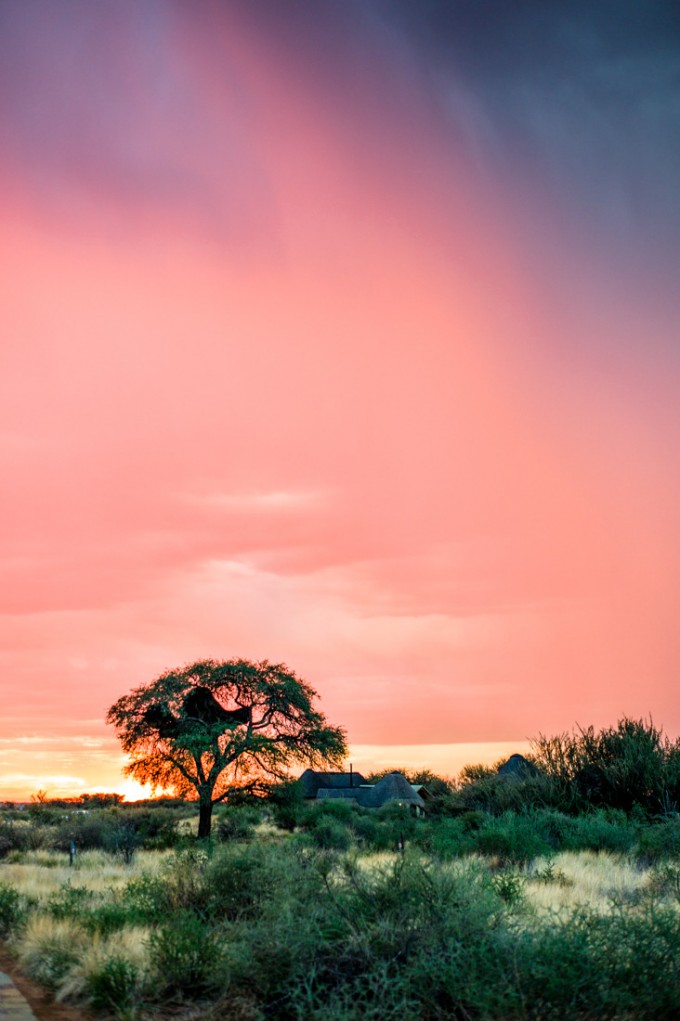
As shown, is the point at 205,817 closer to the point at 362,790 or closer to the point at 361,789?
the point at 362,790

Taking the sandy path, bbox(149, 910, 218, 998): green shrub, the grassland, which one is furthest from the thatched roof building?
bbox(149, 910, 218, 998): green shrub

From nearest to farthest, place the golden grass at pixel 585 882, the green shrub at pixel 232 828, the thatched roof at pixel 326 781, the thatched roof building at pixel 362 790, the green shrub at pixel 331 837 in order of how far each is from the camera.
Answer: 1. the golden grass at pixel 585 882
2. the green shrub at pixel 331 837
3. the green shrub at pixel 232 828
4. the thatched roof building at pixel 362 790
5. the thatched roof at pixel 326 781

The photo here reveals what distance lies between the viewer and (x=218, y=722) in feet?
120

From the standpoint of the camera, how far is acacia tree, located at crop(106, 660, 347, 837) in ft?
121

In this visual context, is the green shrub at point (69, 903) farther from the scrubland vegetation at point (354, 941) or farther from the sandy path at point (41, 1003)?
the sandy path at point (41, 1003)

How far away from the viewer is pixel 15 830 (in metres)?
36.3

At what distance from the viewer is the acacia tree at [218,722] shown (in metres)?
36.8

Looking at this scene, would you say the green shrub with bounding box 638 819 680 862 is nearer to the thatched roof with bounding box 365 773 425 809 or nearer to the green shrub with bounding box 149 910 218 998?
the green shrub with bounding box 149 910 218 998

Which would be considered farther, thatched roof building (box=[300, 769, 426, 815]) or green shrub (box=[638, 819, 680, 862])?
thatched roof building (box=[300, 769, 426, 815])

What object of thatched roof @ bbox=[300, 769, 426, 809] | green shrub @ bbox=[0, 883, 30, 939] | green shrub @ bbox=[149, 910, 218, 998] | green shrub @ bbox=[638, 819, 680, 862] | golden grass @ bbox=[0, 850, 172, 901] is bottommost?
thatched roof @ bbox=[300, 769, 426, 809]

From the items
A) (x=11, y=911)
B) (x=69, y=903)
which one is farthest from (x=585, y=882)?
(x=11, y=911)

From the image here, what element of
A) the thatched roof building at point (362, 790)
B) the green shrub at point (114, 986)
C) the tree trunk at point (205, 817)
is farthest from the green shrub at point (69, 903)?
the thatched roof building at point (362, 790)

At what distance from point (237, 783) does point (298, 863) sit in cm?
2712

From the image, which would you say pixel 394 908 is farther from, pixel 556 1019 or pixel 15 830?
pixel 15 830
